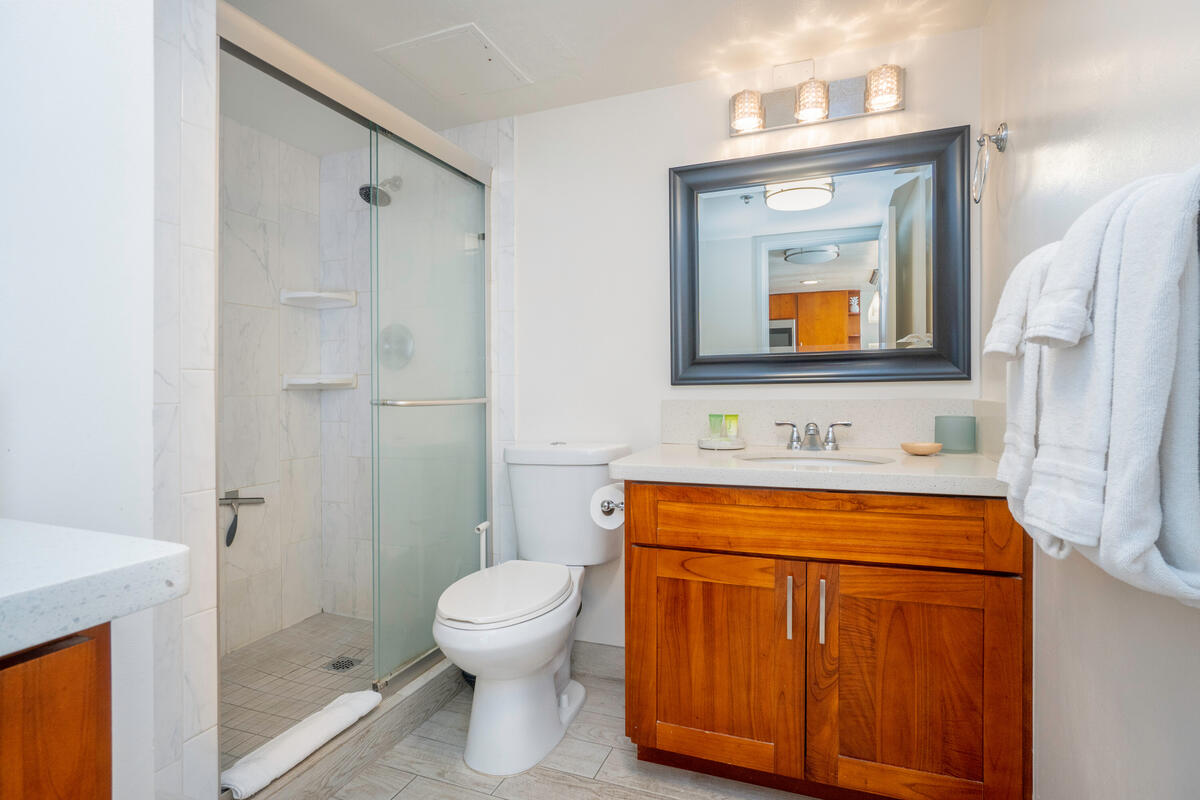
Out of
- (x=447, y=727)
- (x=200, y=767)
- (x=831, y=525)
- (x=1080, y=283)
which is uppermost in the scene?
(x=1080, y=283)

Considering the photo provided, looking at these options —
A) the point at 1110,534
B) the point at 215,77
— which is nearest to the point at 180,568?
the point at 1110,534

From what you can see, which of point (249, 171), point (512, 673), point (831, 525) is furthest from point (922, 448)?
point (249, 171)

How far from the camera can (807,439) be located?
6.32 feet

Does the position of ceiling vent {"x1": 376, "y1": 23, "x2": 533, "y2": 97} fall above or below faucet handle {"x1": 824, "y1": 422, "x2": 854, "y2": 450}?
above

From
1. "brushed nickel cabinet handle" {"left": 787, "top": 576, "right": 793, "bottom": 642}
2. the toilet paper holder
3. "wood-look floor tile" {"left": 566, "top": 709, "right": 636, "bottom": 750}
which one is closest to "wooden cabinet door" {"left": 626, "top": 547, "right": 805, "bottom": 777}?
"brushed nickel cabinet handle" {"left": 787, "top": 576, "right": 793, "bottom": 642}

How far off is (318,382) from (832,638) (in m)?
2.19

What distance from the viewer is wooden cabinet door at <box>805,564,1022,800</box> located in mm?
1312

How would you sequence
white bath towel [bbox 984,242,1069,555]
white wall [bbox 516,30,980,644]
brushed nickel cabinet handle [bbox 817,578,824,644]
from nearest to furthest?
white bath towel [bbox 984,242,1069,555] → brushed nickel cabinet handle [bbox 817,578,824,644] → white wall [bbox 516,30,980,644]

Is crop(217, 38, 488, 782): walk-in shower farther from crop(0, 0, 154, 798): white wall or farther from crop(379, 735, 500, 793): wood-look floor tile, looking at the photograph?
crop(0, 0, 154, 798): white wall

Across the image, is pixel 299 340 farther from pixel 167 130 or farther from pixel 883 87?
pixel 883 87

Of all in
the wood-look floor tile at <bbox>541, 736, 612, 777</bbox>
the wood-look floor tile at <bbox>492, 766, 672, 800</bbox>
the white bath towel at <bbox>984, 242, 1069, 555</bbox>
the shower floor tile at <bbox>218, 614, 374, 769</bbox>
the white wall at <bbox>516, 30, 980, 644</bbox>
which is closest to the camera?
the white bath towel at <bbox>984, 242, 1069, 555</bbox>

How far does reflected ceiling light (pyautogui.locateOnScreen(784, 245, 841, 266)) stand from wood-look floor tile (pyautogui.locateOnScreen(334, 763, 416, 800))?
79.0 inches

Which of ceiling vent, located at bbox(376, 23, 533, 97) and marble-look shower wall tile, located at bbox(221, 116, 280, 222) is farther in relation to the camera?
marble-look shower wall tile, located at bbox(221, 116, 280, 222)

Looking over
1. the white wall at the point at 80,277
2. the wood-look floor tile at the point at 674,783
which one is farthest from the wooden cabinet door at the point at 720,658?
the white wall at the point at 80,277
